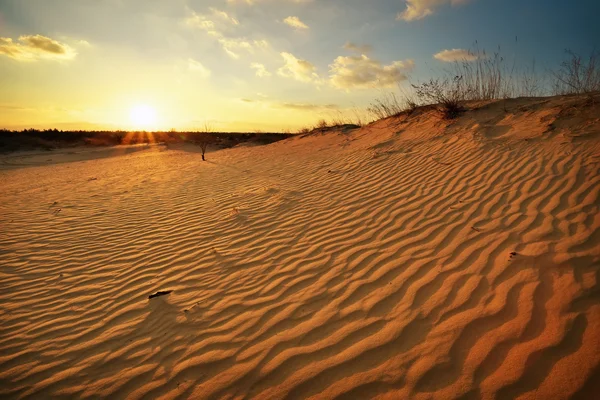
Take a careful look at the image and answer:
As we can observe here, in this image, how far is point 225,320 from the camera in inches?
105

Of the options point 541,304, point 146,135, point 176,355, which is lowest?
point 176,355

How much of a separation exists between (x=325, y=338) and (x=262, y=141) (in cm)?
1726

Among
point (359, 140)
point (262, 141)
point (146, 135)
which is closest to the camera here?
point (359, 140)

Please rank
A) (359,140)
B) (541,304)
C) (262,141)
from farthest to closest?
1. (262,141)
2. (359,140)
3. (541,304)

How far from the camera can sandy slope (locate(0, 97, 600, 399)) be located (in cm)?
195

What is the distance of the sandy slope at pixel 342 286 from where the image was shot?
195 cm

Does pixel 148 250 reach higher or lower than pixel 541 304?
lower

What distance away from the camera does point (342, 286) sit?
2848mm

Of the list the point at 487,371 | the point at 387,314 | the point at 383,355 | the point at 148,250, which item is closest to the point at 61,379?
the point at 148,250

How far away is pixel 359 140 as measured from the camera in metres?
9.77

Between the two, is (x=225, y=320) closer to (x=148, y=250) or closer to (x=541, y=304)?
(x=148, y=250)

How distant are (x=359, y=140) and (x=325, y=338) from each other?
8.35 meters

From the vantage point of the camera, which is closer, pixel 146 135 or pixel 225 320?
pixel 225 320

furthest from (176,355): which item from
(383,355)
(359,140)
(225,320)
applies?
(359,140)
